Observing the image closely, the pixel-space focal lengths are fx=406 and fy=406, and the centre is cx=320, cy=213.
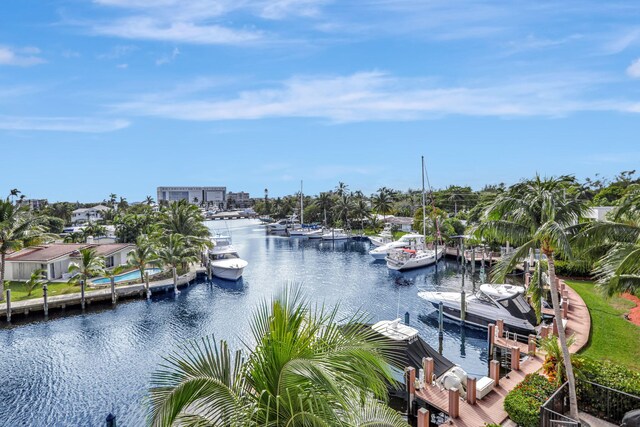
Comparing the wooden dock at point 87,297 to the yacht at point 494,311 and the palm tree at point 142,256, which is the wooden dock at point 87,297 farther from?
the yacht at point 494,311

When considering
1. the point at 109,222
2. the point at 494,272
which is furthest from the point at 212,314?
the point at 109,222

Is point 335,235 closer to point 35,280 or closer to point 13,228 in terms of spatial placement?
point 35,280

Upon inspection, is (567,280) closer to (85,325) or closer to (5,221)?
(85,325)

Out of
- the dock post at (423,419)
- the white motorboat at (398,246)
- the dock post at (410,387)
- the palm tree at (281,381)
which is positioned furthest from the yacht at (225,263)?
the palm tree at (281,381)

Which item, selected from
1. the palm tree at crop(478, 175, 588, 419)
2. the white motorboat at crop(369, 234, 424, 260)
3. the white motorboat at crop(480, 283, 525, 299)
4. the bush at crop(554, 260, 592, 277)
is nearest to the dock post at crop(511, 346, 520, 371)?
the palm tree at crop(478, 175, 588, 419)

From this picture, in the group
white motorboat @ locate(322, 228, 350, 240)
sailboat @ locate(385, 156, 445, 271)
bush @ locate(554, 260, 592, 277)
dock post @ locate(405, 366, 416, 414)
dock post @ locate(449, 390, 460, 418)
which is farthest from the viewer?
white motorboat @ locate(322, 228, 350, 240)

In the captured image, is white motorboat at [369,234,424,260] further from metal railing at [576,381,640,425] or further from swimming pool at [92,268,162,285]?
metal railing at [576,381,640,425]

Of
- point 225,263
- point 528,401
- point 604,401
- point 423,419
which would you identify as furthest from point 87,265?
point 604,401
